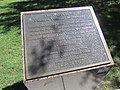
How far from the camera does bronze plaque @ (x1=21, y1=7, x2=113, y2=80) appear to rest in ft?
11.2

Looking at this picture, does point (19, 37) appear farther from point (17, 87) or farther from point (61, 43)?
point (61, 43)

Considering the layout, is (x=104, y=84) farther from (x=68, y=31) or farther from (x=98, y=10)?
(x=98, y=10)

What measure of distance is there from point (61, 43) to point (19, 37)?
3441mm

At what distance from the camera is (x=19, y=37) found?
686 centimetres

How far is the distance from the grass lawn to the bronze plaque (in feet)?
4.25

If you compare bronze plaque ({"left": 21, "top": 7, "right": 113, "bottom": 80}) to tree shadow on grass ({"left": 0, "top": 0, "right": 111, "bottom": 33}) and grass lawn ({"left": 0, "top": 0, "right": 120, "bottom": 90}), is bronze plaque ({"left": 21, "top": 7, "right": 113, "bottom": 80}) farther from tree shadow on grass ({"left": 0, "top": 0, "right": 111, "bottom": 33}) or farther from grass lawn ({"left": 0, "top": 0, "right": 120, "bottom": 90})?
tree shadow on grass ({"left": 0, "top": 0, "right": 111, "bottom": 33})

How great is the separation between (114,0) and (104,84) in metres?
5.26

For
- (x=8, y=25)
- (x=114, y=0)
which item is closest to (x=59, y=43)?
(x=8, y=25)

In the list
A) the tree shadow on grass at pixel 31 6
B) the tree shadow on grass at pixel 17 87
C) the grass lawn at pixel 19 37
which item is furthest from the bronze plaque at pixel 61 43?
the tree shadow on grass at pixel 31 6

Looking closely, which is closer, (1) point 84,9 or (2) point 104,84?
(1) point 84,9

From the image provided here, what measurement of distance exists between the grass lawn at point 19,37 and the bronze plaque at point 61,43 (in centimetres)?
130

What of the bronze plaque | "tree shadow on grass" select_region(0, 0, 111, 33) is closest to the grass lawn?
"tree shadow on grass" select_region(0, 0, 111, 33)

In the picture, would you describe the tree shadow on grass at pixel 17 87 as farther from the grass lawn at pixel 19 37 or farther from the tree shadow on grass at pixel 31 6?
the tree shadow on grass at pixel 31 6

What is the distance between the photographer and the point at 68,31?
12.7ft
